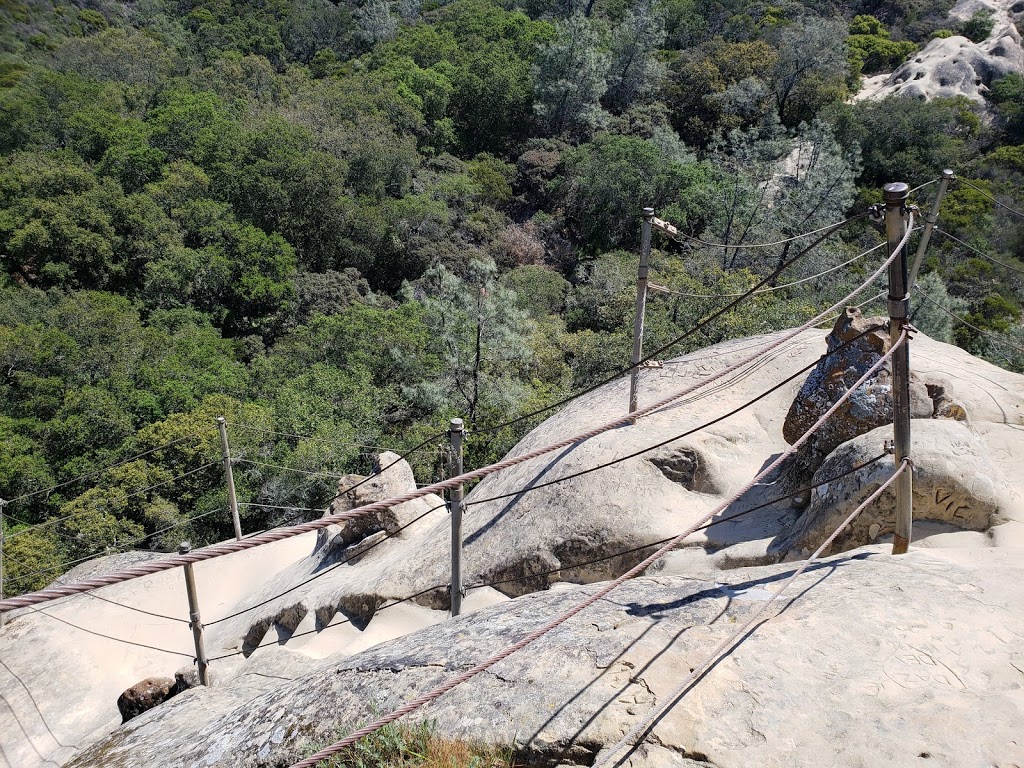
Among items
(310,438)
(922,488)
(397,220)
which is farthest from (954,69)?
(922,488)

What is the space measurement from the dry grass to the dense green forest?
974 cm

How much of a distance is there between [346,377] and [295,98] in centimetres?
3087

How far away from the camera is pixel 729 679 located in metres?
3.82

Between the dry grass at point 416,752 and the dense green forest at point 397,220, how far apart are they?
9744mm

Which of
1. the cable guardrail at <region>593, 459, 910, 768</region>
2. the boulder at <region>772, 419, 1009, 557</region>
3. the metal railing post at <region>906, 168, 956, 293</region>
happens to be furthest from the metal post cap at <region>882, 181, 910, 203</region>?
the metal railing post at <region>906, 168, 956, 293</region>

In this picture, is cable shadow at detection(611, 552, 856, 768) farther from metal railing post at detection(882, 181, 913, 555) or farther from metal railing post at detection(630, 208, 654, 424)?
metal railing post at detection(630, 208, 654, 424)

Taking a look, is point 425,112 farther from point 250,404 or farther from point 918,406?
point 918,406

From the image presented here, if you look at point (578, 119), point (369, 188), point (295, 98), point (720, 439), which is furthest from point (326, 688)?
point (295, 98)

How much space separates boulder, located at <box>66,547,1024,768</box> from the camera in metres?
3.42

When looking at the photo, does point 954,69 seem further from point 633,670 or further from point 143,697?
point 143,697

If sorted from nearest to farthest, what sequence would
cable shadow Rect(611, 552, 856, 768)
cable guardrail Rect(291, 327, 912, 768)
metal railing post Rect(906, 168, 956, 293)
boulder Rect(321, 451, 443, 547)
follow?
cable guardrail Rect(291, 327, 912, 768) → cable shadow Rect(611, 552, 856, 768) → metal railing post Rect(906, 168, 956, 293) → boulder Rect(321, 451, 443, 547)

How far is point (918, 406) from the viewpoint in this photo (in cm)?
677

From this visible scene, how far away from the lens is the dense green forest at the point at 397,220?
2045 centimetres

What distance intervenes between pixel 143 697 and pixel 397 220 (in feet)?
103
